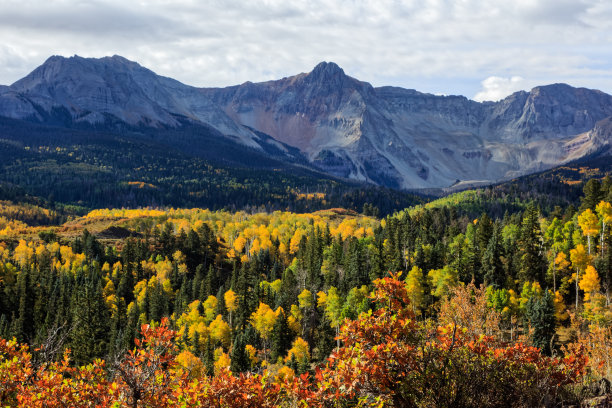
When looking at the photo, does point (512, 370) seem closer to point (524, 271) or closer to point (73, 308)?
point (524, 271)

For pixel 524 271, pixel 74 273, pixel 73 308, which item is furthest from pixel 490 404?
pixel 74 273

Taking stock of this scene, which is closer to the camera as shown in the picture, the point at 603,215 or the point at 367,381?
the point at 367,381

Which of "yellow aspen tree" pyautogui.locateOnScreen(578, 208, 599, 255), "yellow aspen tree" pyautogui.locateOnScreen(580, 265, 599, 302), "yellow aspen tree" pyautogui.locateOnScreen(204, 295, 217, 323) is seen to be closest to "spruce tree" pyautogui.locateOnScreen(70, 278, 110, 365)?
"yellow aspen tree" pyautogui.locateOnScreen(204, 295, 217, 323)

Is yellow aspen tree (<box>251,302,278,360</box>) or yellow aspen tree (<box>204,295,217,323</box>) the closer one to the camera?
yellow aspen tree (<box>251,302,278,360</box>)

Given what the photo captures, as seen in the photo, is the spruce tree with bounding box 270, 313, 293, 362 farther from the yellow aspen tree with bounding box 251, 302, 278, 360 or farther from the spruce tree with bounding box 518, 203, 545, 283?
the spruce tree with bounding box 518, 203, 545, 283

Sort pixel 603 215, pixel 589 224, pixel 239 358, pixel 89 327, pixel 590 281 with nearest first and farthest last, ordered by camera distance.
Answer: pixel 590 281 < pixel 239 358 < pixel 589 224 < pixel 603 215 < pixel 89 327

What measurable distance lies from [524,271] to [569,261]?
878 centimetres

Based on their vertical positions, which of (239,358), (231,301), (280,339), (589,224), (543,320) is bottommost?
(280,339)

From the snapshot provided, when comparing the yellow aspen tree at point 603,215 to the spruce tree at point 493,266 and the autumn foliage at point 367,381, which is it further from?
the autumn foliage at point 367,381

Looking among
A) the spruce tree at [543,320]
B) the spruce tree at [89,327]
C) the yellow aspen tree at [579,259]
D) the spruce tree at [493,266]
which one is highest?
the yellow aspen tree at [579,259]

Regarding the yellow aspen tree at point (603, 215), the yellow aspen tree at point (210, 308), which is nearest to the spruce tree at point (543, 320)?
the yellow aspen tree at point (603, 215)

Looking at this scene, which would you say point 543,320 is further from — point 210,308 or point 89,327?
point 89,327

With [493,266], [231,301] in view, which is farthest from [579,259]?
[231,301]

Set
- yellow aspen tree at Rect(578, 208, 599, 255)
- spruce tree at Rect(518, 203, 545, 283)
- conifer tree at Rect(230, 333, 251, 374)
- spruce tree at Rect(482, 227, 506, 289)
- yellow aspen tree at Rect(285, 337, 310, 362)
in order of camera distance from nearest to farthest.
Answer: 1. conifer tree at Rect(230, 333, 251, 374)
2. yellow aspen tree at Rect(285, 337, 310, 362)
3. spruce tree at Rect(518, 203, 545, 283)
4. yellow aspen tree at Rect(578, 208, 599, 255)
5. spruce tree at Rect(482, 227, 506, 289)
